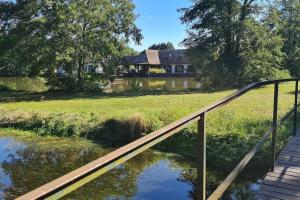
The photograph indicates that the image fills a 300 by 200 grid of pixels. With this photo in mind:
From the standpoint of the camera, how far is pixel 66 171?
924 centimetres

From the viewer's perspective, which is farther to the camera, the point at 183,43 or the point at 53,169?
the point at 183,43

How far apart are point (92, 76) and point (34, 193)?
25.5 m

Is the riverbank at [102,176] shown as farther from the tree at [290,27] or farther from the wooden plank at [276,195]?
the tree at [290,27]

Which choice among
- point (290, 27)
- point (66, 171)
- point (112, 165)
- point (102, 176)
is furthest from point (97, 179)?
point (290, 27)

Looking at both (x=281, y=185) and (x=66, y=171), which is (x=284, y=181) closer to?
(x=281, y=185)

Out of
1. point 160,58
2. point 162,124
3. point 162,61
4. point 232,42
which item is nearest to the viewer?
point 162,124

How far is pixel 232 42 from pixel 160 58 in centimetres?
3913

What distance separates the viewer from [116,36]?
26.3 meters

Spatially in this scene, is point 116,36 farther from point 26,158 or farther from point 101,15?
point 26,158

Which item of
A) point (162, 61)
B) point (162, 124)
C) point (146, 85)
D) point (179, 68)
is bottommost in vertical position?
point (146, 85)

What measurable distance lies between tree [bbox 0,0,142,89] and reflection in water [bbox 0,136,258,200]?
1190 centimetres

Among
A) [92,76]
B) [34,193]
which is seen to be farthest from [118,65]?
[34,193]

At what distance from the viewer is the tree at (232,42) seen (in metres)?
26.2

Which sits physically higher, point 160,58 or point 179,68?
point 160,58
